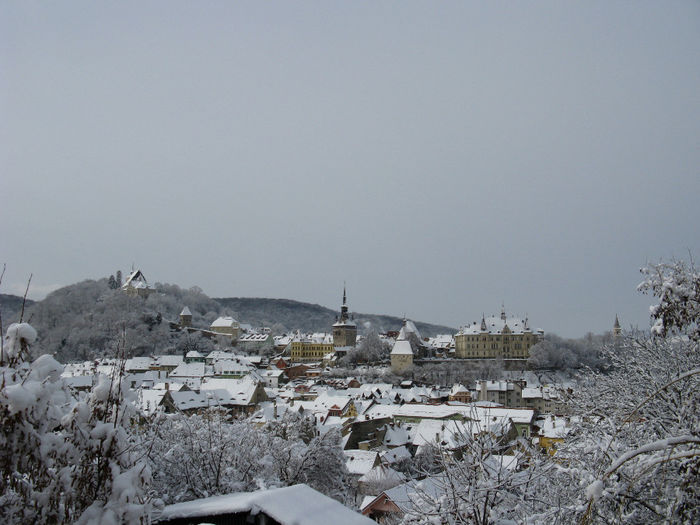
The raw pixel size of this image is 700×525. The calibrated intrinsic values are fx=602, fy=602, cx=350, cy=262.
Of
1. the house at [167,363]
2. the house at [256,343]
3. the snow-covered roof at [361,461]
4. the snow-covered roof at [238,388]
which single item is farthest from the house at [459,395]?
the house at [256,343]

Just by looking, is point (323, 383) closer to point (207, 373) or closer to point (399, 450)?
point (207, 373)

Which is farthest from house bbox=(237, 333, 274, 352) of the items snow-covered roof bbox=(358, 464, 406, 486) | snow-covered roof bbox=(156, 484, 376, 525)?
snow-covered roof bbox=(156, 484, 376, 525)

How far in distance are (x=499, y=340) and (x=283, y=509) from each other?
299ft

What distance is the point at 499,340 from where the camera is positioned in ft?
311

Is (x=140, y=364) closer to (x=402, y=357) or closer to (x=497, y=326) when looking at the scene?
(x=402, y=357)

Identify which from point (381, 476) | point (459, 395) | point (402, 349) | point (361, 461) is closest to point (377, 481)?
point (381, 476)

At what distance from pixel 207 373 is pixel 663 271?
73.2m

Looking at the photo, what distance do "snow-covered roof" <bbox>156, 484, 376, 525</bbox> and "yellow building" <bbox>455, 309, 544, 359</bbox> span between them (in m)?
88.9

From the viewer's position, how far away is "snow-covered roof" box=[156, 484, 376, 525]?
7367 millimetres

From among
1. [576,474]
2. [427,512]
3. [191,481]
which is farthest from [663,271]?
[191,481]

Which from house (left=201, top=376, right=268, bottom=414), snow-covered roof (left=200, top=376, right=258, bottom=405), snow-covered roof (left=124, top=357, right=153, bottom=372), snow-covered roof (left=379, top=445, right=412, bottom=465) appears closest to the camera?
snow-covered roof (left=379, top=445, right=412, bottom=465)

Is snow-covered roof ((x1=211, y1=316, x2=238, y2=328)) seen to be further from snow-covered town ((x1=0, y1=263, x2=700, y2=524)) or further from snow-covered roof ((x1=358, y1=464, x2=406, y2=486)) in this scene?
snow-covered roof ((x1=358, y1=464, x2=406, y2=486))

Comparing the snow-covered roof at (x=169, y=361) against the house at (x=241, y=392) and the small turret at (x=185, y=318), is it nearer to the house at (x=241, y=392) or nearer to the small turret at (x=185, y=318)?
the house at (x=241, y=392)

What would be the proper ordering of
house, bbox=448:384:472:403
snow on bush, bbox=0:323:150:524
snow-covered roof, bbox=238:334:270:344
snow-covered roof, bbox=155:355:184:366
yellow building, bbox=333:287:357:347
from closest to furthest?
snow on bush, bbox=0:323:150:524
house, bbox=448:384:472:403
snow-covered roof, bbox=155:355:184:366
yellow building, bbox=333:287:357:347
snow-covered roof, bbox=238:334:270:344
